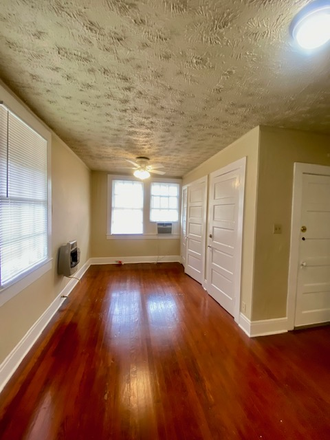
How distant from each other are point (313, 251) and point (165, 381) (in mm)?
2239

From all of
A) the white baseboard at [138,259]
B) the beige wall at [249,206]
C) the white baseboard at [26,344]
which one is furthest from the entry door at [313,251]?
the white baseboard at [138,259]

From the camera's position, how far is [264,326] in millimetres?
2260

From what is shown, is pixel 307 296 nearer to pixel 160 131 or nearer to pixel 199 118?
pixel 199 118

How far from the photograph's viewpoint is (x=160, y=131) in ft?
7.98

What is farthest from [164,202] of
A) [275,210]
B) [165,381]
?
[165,381]

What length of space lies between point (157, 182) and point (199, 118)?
3.21 metres

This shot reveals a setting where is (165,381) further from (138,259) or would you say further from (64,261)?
(138,259)

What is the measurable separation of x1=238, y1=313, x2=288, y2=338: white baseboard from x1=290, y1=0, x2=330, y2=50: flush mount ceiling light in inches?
98.1

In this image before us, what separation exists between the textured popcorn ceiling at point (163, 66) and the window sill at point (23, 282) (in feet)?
5.62

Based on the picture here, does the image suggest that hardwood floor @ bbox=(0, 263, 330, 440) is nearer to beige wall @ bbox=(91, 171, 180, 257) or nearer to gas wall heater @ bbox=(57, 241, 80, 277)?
gas wall heater @ bbox=(57, 241, 80, 277)

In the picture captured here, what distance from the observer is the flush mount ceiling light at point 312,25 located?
91 centimetres

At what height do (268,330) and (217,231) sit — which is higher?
(217,231)

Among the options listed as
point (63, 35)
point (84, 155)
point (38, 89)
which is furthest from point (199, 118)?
point (84, 155)

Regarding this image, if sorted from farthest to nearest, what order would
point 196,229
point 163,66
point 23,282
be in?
1. point 196,229
2. point 23,282
3. point 163,66
